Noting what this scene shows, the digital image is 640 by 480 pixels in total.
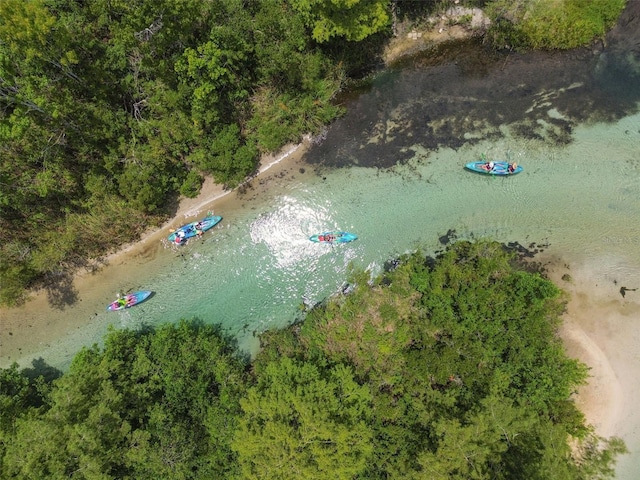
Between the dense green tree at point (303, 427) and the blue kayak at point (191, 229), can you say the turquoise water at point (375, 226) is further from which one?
the dense green tree at point (303, 427)

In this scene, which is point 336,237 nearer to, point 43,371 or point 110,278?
point 110,278

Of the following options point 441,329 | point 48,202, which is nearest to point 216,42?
point 48,202

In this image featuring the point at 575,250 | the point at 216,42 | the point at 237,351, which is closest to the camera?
the point at 216,42

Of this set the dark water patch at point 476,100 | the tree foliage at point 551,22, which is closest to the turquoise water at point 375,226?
the dark water patch at point 476,100

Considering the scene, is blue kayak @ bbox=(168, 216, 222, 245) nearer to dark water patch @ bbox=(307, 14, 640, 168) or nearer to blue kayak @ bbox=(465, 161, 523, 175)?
dark water patch @ bbox=(307, 14, 640, 168)

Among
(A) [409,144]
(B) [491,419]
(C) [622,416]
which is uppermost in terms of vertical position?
(A) [409,144]

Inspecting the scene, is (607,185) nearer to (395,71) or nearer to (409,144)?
(409,144)
